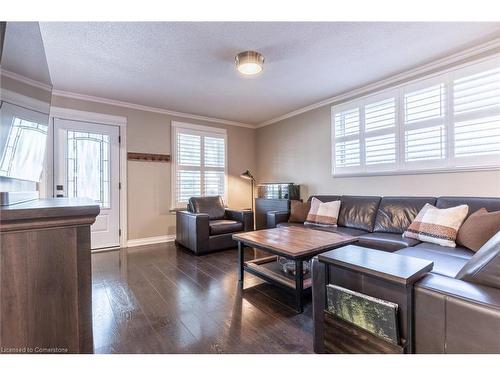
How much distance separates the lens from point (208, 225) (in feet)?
11.6

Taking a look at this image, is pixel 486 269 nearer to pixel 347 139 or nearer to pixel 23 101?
pixel 23 101

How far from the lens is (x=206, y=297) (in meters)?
2.12

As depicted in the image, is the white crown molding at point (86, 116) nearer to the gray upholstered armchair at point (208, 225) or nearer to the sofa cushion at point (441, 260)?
the gray upholstered armchair at point (208, 225)

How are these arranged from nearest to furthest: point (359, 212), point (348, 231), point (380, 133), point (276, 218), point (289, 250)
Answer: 1. point (289, 250)
2. point (348, 231)
3. point (359, 212)
4. point (380, 133)
5. point (276, 218)

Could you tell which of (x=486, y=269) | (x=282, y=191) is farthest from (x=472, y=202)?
(x=282, y=191)

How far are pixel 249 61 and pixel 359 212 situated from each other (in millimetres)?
2299

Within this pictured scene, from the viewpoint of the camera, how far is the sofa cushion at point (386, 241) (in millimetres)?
2287

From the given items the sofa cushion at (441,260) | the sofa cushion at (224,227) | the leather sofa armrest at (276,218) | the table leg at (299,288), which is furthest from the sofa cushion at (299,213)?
the table leg at (299,288)

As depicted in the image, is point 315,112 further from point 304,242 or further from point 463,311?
point 463,311

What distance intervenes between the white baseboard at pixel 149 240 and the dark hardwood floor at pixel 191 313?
105cm

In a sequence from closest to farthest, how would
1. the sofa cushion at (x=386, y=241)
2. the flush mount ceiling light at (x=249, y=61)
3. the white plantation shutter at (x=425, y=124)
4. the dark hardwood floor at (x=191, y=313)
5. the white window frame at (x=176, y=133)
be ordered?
the dark hardwood floor at (x=191, y=313) < the sofa cushion at (x=386, y=241) < the flush mount ceiling light at (x=249, y=61) < the white plantation shutter at (x=425, y=124) < the white window frame at (x=176, y=133)

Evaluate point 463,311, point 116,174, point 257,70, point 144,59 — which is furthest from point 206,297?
point 116,174

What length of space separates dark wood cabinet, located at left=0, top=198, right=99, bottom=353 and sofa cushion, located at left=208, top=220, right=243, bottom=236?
2.84 metres

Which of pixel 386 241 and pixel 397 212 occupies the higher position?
pixel 397 212
